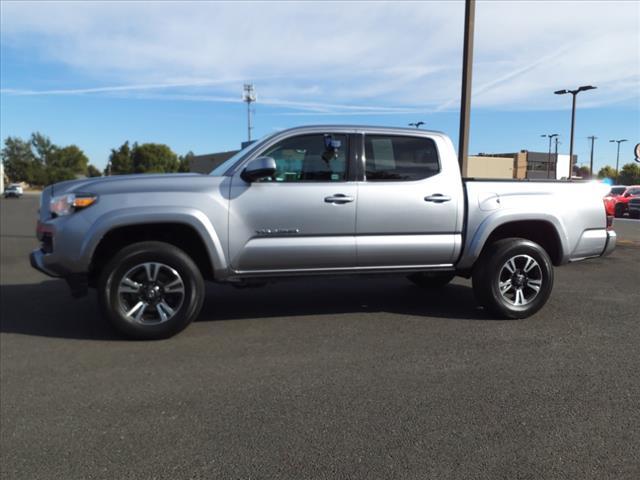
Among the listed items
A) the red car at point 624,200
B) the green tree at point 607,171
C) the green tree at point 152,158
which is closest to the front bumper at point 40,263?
the red car at point 624,200

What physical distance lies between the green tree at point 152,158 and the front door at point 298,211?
11456 cm

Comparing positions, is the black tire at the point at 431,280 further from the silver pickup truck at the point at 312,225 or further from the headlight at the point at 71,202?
the headlight at the point at 71,202

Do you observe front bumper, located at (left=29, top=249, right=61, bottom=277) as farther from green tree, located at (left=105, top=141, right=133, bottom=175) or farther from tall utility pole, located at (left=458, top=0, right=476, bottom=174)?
green tree, located at (left=105, top=141, right=133, bottom=175)

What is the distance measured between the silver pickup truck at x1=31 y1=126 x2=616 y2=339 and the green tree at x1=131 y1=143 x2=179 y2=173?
4508 inches

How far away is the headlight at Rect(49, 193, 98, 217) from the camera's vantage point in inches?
174

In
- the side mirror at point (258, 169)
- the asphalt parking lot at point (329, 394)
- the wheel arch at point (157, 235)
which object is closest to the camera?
the asphalt parking lot at point (329, 394)

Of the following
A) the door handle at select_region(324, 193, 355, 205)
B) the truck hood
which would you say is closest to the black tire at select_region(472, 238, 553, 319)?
the door handle at select_region(324, 193, 355, 205)

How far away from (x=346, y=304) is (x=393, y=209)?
4.75 feet

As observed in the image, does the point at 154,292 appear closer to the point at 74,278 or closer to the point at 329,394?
the point at 74,278

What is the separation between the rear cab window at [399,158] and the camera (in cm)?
506

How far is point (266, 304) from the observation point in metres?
5.96

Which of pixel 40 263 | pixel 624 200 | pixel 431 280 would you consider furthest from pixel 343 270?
pixel 624 200

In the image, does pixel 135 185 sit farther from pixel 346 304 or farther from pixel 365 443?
pixel 365 443

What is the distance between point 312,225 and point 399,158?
1176 millimetres
